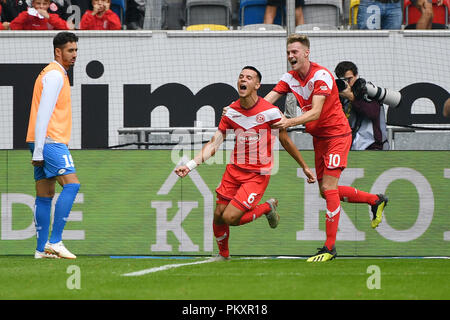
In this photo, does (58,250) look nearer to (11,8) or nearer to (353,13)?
(11,8)

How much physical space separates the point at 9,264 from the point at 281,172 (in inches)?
132

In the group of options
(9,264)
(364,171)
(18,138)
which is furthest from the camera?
(18,138)

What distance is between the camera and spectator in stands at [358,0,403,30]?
42.0 feet

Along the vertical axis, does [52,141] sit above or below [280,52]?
below

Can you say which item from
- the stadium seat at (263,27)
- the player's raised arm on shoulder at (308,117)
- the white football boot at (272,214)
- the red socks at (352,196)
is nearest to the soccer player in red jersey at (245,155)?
the player's raised arm on shoulder at (308,117)

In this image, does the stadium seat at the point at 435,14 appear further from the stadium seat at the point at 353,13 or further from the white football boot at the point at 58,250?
the white football boot at the point at 58,250

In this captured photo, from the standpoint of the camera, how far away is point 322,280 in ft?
20.3

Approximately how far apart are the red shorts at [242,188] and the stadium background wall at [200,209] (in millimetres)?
1696

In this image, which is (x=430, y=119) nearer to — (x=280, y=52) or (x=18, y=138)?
(x=280, y=52)

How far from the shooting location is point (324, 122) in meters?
8.09

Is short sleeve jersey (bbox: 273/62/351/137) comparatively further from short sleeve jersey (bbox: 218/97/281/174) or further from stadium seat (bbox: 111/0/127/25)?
stadium seat (bbox: 111/0/127/25)

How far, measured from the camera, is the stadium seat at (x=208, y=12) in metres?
13.8
